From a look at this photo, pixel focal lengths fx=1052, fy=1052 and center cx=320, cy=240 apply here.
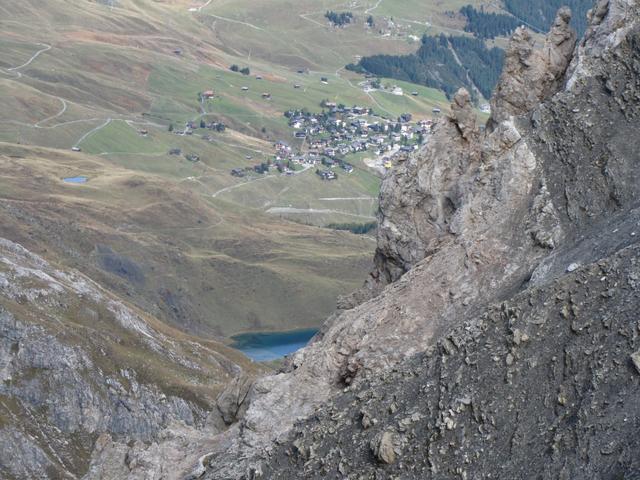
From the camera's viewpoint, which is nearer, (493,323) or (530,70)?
(493,323)

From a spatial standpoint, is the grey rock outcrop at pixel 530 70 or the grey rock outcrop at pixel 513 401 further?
the grey rock outcrop at pixel 530 70

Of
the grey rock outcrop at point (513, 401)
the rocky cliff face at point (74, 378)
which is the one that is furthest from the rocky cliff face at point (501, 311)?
the rocky cliff face at point (74, 378)

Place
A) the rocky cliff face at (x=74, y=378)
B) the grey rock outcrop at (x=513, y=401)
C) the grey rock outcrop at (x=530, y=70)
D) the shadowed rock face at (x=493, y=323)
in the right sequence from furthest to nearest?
the rocky cliff face at (x=74, y=378), the grey rock outcrop at (x=530, y=70), the shadowed rock face at (x=493, y=323), the grey rock outcrop at (x=513, y=401)

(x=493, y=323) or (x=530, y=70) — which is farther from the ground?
(x=530, y=70)

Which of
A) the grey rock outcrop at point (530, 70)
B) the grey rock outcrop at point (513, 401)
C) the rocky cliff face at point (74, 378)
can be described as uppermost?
the grey rock outcrop at point (530, 70)

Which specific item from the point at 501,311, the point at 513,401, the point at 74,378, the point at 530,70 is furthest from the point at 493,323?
the point at 74,378

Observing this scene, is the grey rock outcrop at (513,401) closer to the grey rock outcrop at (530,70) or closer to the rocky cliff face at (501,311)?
the rocky cliff face at (501,311)

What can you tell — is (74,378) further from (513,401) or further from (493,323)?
(513,401)

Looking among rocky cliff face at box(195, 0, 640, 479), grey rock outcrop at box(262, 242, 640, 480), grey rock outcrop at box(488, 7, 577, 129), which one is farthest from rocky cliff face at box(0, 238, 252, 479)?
grey rock outcrop at box(262, 242, 640, 480)

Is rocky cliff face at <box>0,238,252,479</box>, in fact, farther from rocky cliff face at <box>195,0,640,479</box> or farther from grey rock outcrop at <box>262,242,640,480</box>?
grey rock outcrop at <box>262,242,640,480</box>
